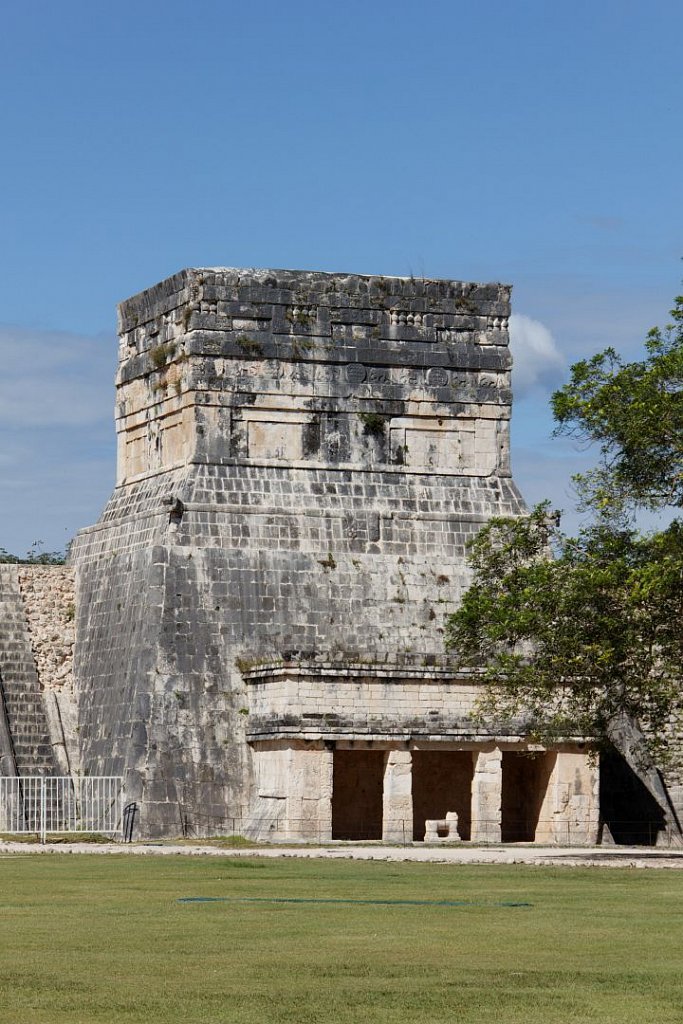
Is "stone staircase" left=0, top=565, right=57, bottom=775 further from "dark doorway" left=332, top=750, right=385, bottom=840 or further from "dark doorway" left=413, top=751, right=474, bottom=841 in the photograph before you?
"dark doorway" left=413, top=751, right=474, bottom=841

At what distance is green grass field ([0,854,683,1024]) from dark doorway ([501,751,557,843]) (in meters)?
11.9

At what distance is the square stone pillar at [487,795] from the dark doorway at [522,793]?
927 millimetres

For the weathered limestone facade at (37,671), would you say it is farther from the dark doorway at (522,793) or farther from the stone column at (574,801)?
the stone column at (574,801)

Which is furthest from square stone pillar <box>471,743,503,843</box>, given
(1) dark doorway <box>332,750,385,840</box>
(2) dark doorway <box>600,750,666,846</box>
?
(2) dark doorway <box>600,750,666,846</box>

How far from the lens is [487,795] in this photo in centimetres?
3206

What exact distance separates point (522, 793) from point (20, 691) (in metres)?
8.76

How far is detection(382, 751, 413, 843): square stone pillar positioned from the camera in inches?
1235

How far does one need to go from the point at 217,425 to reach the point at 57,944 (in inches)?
863

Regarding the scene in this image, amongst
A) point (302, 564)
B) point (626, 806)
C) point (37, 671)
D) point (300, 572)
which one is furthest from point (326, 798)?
point (37, 671)

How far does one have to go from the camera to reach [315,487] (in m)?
35.9

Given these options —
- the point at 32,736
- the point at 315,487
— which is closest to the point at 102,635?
the point at 32,736

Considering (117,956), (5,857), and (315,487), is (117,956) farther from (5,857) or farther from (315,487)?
(315,487)

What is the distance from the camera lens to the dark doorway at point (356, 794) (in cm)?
3378

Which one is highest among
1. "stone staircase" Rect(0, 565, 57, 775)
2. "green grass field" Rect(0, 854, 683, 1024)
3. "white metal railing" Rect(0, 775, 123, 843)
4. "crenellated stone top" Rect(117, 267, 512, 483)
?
"crenellated stone top" Rect(117, 267, 512, 483)
